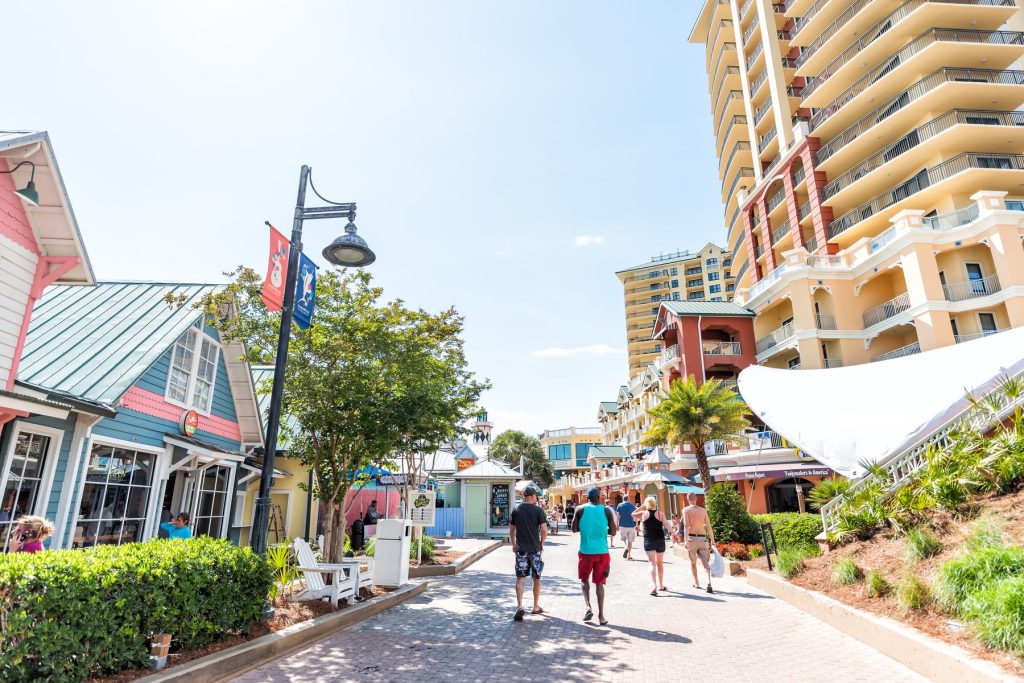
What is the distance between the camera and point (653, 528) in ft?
32.5

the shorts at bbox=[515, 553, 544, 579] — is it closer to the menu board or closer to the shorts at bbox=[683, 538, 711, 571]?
the shorts at bbox=[683, 538, 711, 571]

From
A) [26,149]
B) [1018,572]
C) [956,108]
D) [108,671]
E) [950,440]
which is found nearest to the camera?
[108,671]

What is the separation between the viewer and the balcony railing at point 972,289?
85.8 feet

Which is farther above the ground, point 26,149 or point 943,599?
point 26,149

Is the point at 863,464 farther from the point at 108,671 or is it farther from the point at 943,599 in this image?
the point at 108,671

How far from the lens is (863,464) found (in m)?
10.1

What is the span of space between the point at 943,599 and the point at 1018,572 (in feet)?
2.50

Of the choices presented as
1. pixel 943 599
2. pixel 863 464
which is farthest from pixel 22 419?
pixel 863 464

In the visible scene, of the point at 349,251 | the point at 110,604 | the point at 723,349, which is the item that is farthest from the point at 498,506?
the point at 110,604

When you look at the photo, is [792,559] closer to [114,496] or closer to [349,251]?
[349,251]

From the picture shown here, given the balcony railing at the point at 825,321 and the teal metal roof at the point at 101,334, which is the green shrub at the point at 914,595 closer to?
the teal metal roof at the point at 101,334

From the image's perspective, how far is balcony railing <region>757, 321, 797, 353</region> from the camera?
31780mm

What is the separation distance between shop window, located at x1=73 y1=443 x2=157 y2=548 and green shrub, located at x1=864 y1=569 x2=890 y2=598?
1171cm

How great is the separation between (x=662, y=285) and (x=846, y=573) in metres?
85.8
